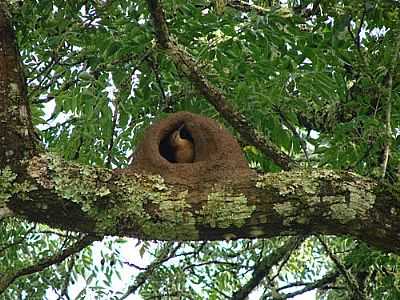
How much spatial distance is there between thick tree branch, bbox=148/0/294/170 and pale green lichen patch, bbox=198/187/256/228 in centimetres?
90

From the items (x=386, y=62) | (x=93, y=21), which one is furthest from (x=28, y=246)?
(x=386, y=62)

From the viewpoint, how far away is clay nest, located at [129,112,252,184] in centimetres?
290

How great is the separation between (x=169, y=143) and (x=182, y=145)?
0.05 meters

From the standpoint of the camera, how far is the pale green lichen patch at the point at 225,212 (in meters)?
2.79

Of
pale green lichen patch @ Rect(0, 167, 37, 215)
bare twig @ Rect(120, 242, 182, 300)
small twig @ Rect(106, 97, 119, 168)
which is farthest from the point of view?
bare twig @ Rect(120, 242, 182, 300)

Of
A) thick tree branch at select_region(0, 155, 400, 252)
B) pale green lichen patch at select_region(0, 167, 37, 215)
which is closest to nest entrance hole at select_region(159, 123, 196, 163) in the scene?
thick tree branch at select_region(0, 155, 400, 252)

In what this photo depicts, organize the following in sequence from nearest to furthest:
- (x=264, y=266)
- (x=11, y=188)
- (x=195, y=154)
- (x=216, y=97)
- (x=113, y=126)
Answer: (x=11, y=188)
(x=195, y=154)
(x=216, y=97)
(x=113, y=126)
(x=264, y=266)

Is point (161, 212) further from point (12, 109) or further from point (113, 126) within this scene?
point (113, 126)

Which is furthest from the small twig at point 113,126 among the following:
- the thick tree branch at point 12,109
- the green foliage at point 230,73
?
the thick tree branch at point 12,109

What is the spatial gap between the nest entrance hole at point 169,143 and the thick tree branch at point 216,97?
1.60 ft

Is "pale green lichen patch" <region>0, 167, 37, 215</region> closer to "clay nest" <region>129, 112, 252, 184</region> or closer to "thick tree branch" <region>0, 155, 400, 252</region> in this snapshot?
"thick tree branch" <region>0, 155, 400, 252</region>

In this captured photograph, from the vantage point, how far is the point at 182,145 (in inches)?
127

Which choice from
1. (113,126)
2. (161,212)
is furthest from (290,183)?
(113,126)

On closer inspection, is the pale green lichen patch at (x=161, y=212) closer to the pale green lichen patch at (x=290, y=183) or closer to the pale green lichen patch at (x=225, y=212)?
the pale green lichen patch at (x=225, y=212)
